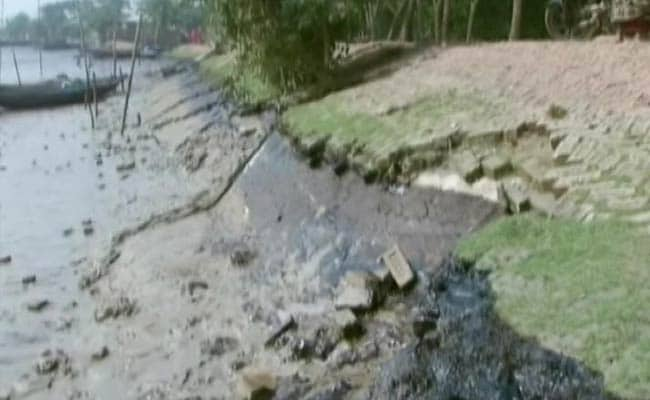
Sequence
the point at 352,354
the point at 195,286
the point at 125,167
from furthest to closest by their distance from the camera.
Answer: the point at 125,167
the point at 195,286
the point at 352,354

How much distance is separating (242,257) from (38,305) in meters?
2.27

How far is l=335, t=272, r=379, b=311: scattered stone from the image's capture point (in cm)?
803

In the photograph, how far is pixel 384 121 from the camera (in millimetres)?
11727

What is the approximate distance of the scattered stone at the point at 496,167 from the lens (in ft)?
29.2

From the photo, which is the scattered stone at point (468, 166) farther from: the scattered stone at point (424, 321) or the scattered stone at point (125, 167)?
the scattered stone at point (125, 167)

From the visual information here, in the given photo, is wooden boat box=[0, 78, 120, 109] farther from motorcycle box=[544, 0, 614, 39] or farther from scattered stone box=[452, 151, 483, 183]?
scattered stone box=[452, 151, 483, 183]

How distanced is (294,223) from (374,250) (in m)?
1.86

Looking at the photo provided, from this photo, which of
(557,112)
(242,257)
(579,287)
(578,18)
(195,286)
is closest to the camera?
(579,287)

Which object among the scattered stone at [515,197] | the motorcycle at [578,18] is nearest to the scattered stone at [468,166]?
the scattered stone at [515,197]

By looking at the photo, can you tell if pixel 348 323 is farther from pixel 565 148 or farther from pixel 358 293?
pixel 565 148

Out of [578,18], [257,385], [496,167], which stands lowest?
[257,385]

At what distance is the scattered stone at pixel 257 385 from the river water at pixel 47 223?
2423 millimetres

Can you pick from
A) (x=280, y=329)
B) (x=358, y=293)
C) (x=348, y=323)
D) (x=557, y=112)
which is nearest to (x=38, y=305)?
(x=280, y=329)

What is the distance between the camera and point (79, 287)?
10.4 meters
